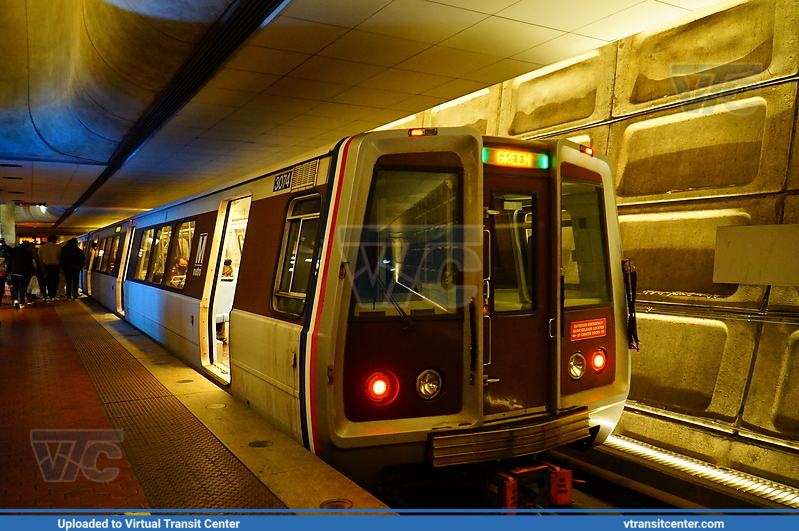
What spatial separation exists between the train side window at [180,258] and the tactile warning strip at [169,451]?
5.40 ft

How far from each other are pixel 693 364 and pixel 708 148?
209 centimetres

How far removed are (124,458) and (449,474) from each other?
2335mm

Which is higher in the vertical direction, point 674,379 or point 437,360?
point 437,360

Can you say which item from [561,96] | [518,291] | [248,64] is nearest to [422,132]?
[518,291]

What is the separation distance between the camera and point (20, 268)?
1501cm

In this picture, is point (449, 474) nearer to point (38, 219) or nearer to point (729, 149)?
point (729, 149)

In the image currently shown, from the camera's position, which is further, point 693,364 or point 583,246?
point 693,364

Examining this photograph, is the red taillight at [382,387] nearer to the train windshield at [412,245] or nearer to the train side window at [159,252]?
the train windshield at [412,245]

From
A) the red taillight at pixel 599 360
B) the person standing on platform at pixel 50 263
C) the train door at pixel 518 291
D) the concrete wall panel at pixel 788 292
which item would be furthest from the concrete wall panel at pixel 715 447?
the person standing on platform at pixel 50 263

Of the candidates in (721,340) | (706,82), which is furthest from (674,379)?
(706,82)

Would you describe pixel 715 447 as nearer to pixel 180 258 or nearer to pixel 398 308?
pixel 398 308

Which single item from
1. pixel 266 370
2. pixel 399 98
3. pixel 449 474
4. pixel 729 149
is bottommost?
pixel 449 474
